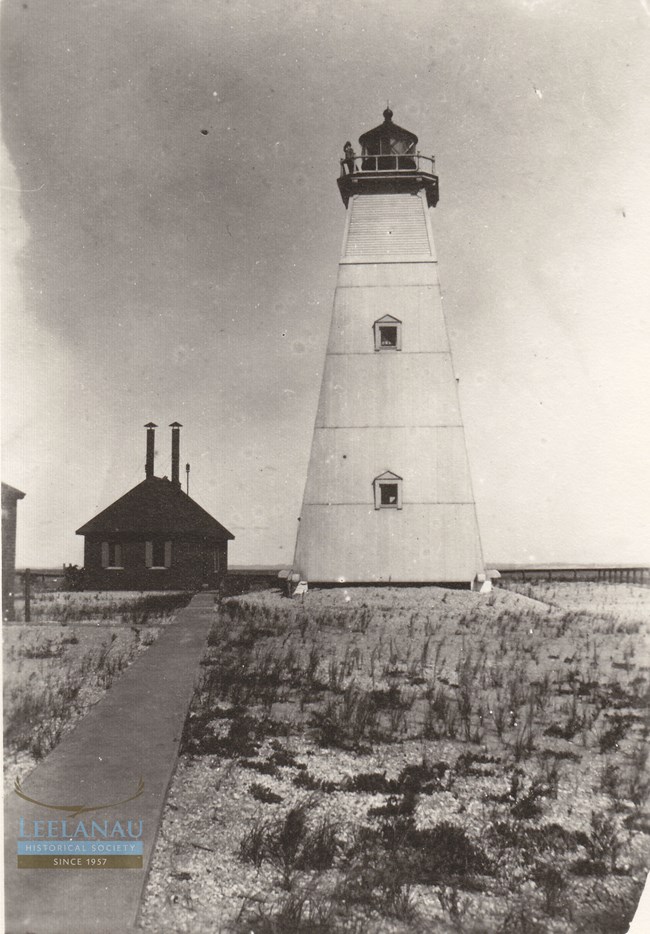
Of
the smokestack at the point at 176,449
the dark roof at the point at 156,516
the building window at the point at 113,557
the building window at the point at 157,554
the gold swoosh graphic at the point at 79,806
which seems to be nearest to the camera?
the gold swoosh graphic at the point at 79,806

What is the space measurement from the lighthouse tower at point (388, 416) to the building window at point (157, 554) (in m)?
3.40

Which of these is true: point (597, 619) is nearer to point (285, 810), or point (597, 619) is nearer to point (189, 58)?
point (285, 810)

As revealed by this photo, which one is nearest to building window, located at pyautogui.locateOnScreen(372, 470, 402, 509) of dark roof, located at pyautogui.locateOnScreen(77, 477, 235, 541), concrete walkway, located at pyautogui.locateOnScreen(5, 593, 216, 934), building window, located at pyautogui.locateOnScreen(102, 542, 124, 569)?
dark roof, located at pyautogui.locateOnScreen(77, 477, 235, 541)

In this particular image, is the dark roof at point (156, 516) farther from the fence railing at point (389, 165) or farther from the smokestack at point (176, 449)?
the fence railing at point (389, 165)

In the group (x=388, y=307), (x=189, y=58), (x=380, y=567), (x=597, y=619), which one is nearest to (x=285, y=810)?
(x=189, y=58)

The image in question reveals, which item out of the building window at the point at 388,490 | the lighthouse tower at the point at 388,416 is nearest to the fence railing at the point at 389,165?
the lighthouse tower at the point at 388,416

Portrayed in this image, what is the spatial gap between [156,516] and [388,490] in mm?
5843

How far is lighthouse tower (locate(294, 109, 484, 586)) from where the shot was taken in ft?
60.2

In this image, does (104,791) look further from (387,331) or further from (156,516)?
(387,331)

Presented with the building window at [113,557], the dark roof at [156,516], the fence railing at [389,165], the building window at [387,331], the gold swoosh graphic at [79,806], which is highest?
the fence railing at [389,165]

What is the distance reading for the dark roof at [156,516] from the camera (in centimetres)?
924

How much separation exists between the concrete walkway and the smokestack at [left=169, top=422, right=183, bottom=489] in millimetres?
2641

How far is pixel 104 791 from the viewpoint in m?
4.96

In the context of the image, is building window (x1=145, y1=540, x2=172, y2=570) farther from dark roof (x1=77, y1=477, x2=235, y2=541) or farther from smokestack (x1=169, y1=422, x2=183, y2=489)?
smokestack (x1=169, y1=422, x2=183, y2=489)
